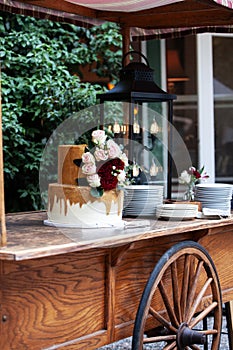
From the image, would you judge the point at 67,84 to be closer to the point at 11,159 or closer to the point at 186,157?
the point at 11,159

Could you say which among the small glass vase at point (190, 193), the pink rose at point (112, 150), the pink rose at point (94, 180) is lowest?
the small glass vase at point (190, 193)

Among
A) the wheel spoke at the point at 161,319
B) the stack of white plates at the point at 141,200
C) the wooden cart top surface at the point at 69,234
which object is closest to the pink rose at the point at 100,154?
the wooden cart top surface at the point at 69,234

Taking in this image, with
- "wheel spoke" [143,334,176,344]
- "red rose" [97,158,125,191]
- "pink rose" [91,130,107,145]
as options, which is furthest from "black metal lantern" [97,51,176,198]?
"wheel spoke" [143,334,176,344]

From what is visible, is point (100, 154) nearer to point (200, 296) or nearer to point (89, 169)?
point (89, 169)

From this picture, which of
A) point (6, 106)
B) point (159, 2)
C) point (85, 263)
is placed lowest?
point (85, 263)

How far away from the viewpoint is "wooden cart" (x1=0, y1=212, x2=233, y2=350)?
2666 mm

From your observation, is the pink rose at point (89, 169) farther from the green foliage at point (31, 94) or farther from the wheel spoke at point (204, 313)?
the green foliage at point (31, 94)

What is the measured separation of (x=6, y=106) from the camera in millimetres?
5363

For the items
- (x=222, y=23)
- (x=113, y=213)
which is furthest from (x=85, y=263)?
(x=222, y=23)

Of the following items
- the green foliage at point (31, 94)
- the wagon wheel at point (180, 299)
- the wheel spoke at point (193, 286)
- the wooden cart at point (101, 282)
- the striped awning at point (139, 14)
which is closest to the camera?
the wooden cart at point (101, 282)

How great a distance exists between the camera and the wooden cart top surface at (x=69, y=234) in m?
2.56

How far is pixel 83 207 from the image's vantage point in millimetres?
3166

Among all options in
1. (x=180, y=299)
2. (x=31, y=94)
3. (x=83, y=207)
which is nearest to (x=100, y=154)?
(x=83, y=207)

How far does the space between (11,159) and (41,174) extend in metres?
0.29
